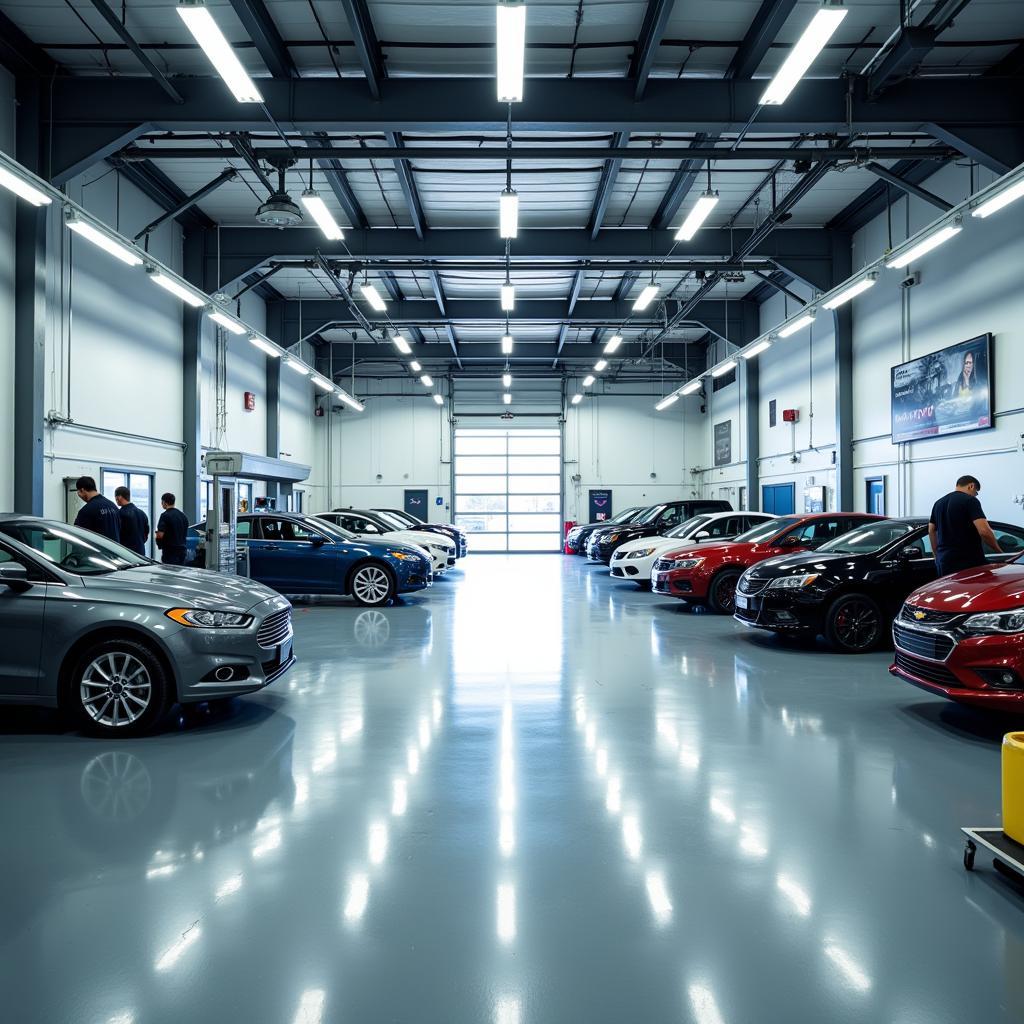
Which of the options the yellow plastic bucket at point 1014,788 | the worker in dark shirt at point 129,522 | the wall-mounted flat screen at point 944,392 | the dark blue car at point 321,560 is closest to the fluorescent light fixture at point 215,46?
the worker in dark shirt at point 129,522

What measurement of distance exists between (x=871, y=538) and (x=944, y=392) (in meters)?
6.17

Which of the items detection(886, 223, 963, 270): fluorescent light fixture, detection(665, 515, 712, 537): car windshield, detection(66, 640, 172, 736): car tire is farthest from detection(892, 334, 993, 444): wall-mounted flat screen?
detection(66, 640, 172, 736): car tire

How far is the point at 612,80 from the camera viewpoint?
30.7 ft

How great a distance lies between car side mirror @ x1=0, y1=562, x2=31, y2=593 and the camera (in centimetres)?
458

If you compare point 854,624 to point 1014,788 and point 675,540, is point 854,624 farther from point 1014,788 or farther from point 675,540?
point 675,540

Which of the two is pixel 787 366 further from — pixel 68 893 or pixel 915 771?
pixel 68 893

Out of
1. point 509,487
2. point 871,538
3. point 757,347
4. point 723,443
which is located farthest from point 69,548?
point 509,487

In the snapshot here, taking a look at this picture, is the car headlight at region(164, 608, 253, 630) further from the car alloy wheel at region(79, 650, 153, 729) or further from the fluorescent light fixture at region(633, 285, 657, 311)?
the fluorescent light fixture at region(633, 285, 657, 311)

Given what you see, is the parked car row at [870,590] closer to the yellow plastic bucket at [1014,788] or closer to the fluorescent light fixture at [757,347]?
the yellow plastic bucket at [1014,788]

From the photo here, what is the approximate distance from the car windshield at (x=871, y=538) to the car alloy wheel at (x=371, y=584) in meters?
5.97

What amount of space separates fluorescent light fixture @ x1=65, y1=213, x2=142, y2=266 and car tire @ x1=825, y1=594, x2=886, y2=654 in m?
9.50

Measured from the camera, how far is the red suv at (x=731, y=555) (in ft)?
32.0

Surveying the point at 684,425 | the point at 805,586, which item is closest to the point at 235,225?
the point at 805,586

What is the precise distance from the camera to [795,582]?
24.2ft
